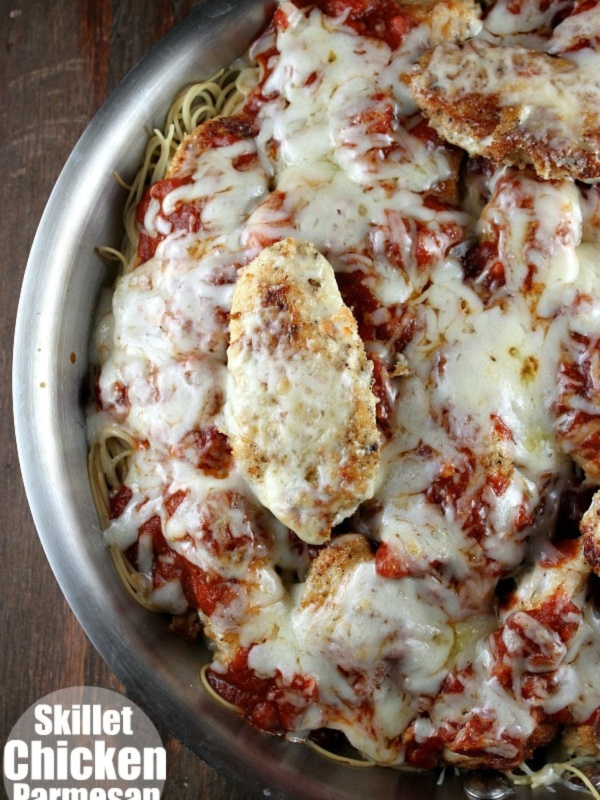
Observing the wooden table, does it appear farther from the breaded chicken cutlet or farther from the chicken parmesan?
the breaded chicken cutlet

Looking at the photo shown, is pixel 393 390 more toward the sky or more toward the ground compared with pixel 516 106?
more toward the ground

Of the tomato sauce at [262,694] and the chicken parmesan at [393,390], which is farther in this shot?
the tomato sauce at [262,694]

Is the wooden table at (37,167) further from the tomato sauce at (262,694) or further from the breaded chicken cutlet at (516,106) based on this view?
the breaded chicken cutlet at (516,106)

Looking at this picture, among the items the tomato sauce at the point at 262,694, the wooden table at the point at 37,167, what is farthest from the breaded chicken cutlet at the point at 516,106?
the tomato sauce at the point at 262,694

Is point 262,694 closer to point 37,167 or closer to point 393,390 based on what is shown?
point 393,390

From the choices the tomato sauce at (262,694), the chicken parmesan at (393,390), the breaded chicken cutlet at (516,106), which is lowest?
the tomato sauce at (262,694)

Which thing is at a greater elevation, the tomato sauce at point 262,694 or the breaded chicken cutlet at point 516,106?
the breaded chicken cutlet at point 516,106

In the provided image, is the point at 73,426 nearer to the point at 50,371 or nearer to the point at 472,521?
the point at 50,371

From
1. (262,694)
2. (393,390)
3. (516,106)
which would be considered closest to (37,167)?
(393,390)
